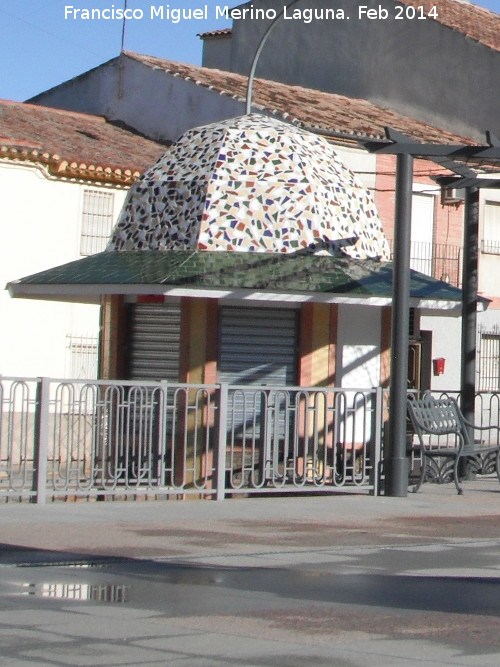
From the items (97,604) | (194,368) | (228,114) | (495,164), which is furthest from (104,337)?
(228,114)

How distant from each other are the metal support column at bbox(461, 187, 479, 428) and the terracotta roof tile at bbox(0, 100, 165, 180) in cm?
1378

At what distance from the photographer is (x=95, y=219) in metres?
32.6

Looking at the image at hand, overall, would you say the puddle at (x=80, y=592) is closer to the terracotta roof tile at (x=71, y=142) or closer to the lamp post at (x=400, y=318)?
the lamp post at (x=400, y=318)

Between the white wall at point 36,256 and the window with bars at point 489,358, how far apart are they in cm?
965

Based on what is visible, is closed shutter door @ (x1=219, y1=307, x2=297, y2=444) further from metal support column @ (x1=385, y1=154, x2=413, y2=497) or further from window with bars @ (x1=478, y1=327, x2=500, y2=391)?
window with bars @ (x1=478, y1=327, x2=500, y2=391)

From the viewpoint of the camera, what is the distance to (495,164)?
56.3 feet

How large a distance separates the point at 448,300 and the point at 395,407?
8.85 ft

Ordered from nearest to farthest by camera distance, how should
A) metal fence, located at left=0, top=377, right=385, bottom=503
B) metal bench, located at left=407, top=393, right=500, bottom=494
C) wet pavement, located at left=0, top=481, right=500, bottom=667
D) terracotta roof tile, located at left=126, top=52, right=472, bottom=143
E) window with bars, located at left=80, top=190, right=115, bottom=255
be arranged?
wet pavement, located at left=0, top=481, right=500, bottom=667 → metal fence, located at left=0, top=377, right=385, bottom=503 → metal bench, located at left=407, top=393, right=500, bottom=494 → window with bars, located at left=80, top=190, right=115, bottom=255 → terracotta roof tile, located at left=126, top=52, right=472, bottom=143

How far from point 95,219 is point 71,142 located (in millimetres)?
1778

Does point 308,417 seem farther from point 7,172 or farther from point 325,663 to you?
point 7,172

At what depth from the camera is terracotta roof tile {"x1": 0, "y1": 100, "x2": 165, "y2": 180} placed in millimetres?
30812

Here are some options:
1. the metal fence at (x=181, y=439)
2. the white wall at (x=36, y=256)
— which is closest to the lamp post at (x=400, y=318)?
the metal fence at (x=181, y=439)

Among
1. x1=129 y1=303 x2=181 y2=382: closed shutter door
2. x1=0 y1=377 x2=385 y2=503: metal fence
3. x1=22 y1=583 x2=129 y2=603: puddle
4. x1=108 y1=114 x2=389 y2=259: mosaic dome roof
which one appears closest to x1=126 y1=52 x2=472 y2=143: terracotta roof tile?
x1=108 y1=114 x2=389 y2=259: mosaic dome roof

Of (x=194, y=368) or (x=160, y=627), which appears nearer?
(x=160, y=627)
